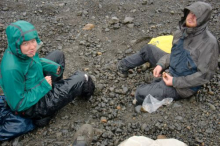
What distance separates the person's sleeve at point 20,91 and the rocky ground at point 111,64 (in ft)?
2.62

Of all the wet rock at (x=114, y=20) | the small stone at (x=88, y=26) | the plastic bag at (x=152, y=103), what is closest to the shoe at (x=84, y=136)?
the plastic bag at (x=152, y=103)

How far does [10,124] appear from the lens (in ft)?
13.6

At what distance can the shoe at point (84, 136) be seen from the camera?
3.96 m

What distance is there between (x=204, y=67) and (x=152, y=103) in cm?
124

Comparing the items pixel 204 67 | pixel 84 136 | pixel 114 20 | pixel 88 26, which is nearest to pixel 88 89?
pixel 84 136

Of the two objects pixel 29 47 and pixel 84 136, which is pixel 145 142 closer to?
pixel 84 136

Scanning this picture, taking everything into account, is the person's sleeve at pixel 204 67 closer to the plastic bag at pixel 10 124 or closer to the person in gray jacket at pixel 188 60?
the person in gray jacket at pixel 188 60

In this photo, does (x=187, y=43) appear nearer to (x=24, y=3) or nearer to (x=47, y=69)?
(x=47, y=69)

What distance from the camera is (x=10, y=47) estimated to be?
3.58 meters

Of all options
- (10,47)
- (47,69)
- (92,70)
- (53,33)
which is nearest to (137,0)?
(53,33)

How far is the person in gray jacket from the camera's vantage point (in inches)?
161

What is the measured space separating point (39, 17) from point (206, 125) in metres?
6.28

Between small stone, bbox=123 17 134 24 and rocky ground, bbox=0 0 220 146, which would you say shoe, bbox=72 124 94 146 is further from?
small stone, bbox=123 17 134 24

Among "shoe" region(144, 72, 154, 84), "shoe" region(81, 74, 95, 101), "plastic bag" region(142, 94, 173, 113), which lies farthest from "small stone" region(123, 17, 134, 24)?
"plastic bag" region(142, 94, 173, 113)
